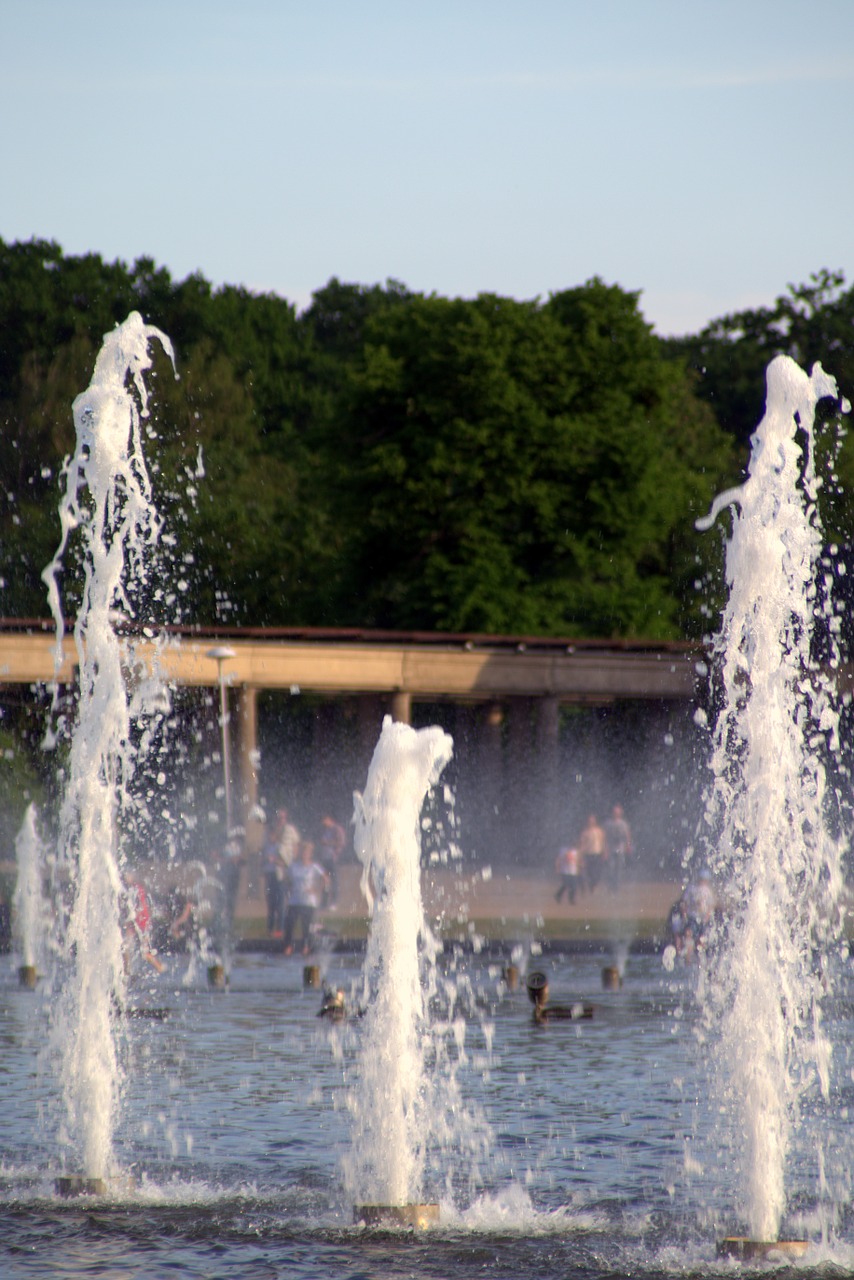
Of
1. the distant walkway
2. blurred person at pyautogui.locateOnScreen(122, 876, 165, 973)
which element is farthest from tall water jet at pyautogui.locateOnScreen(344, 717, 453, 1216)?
the distant walkway

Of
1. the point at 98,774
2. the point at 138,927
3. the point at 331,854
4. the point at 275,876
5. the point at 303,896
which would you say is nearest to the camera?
the point at 98,774

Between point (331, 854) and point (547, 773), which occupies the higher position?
point (547, 773)

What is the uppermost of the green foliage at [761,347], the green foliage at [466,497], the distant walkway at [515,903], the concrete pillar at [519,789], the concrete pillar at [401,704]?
the green foliage at [761,347]

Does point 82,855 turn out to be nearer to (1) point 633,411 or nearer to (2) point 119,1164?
(2) point 119,1164

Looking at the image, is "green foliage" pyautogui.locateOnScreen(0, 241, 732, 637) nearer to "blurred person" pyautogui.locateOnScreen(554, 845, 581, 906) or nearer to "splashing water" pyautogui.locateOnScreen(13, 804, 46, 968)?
"blurred person" pyautogui.locateOnScreen(554, 845, 581, 906)

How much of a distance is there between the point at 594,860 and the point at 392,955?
25.8 metres

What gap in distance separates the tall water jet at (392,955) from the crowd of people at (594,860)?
82.7 feet

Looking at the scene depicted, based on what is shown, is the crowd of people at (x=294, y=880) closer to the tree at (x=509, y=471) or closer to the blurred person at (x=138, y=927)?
the blurred person at (x=138, y=927)

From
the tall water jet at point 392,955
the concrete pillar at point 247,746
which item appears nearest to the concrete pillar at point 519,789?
the concrete pillar at point 247,746

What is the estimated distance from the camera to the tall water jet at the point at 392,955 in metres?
11.4

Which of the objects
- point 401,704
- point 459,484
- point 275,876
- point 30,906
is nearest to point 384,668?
point 401,704

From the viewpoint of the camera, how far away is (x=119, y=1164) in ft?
42.3

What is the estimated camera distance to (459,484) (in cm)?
5612

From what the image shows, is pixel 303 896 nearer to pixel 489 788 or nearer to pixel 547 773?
pixel 547 773
